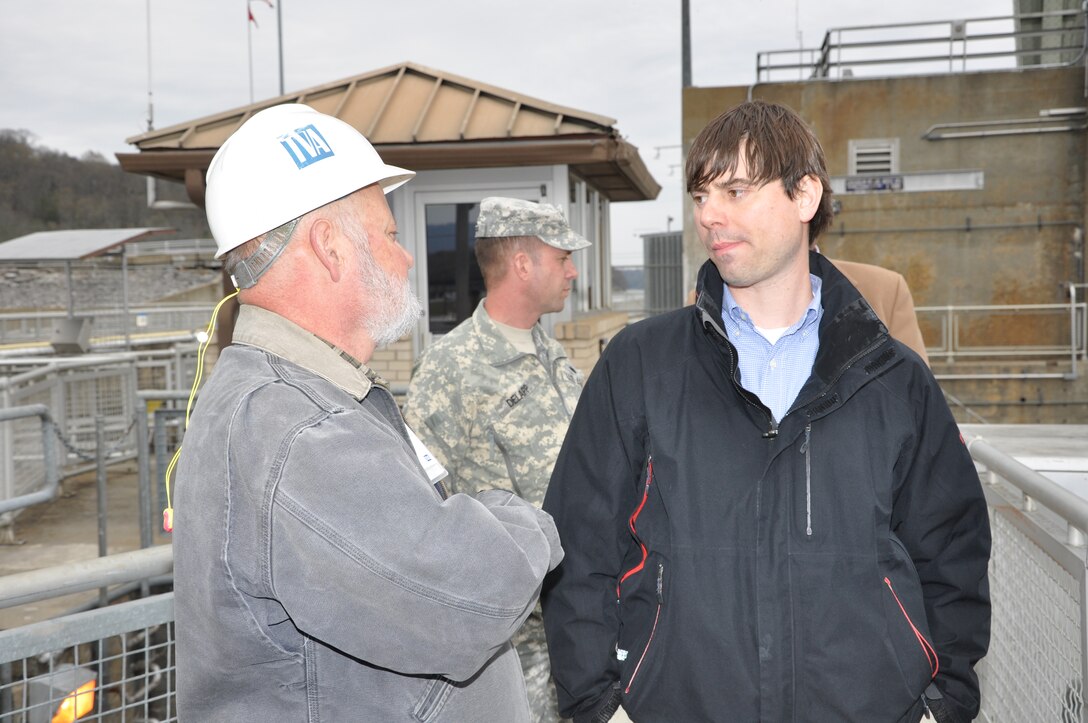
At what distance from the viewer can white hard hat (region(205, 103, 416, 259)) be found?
1713 millimetres

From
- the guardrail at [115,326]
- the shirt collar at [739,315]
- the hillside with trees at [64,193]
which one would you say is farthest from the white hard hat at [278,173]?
the hillside with trees at [64,193]

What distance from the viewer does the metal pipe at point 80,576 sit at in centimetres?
214

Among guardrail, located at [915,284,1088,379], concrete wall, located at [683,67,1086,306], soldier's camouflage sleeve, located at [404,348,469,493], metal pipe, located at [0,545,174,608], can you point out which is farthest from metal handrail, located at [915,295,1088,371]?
metal pipe, located at [0,545,174,608]

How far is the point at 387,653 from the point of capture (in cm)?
148

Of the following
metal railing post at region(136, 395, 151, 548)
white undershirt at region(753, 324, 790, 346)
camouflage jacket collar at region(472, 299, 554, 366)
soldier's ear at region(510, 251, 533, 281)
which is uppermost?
soldier's ear at region(510, 251, 533, 281)

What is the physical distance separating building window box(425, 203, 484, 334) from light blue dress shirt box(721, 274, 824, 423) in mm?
6561

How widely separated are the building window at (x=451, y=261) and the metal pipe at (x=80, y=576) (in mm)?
6379

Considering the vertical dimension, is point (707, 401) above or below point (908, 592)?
above

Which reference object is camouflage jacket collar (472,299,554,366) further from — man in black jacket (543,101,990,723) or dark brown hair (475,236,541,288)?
man in black jacket (543,101,990,723)

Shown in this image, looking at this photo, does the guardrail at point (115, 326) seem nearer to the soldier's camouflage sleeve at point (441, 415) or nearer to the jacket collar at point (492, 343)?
the jacket collar at point (492, 343)

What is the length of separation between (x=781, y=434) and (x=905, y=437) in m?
0.29

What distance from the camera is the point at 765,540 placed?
194cm

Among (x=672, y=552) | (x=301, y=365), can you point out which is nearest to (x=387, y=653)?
(x=301, y=365)

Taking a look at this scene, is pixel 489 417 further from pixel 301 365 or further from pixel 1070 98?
pixel 1070 98
